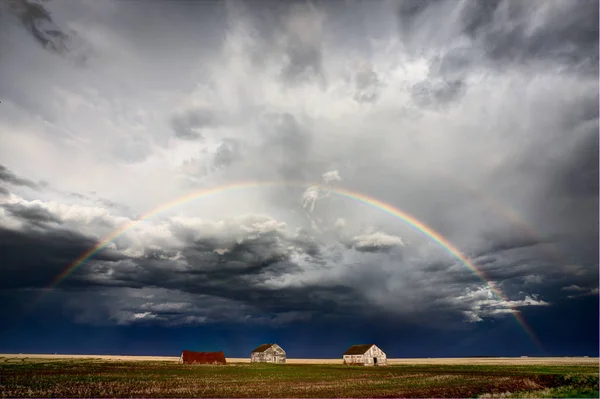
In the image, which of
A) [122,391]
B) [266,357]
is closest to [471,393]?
[122,391]

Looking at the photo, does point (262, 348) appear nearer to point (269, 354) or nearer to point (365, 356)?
point (269, 354)

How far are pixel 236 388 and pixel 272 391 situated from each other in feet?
17.8

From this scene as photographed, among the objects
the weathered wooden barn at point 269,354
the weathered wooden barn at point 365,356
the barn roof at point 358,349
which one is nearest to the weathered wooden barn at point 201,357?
the weathered wooden barn at point 269,354

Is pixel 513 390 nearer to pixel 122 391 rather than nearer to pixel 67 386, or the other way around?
pixel 122 391

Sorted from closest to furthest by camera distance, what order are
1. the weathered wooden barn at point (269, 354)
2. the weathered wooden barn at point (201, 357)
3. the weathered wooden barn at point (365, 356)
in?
the weathered wooden barn at point (201, 357), the weathered wooden barn at point (365, 356), the weathered wooden barn at point (269, 354)

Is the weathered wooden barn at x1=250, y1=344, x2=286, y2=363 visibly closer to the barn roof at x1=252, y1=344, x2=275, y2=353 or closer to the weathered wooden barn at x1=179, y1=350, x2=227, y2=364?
the barn roof at x1=252, y1=344, x2=275, y2=353

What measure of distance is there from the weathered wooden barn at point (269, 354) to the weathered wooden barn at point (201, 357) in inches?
703

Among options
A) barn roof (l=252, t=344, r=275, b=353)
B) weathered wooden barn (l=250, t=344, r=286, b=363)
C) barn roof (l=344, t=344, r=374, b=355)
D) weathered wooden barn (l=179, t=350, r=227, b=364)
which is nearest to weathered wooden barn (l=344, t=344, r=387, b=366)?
barn roof (l=344, t=344, r=374, b=355)

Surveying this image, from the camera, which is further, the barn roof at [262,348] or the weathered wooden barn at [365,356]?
the barn roof at [262,348]

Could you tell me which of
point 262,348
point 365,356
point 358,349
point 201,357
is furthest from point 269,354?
point 365,356

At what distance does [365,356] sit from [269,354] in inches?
1320

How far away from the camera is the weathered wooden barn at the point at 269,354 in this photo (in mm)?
132500

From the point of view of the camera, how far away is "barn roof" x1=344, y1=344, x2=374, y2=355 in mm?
121225

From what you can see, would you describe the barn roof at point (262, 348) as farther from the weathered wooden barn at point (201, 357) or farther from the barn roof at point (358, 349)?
the barn roof at point (358, 349)
